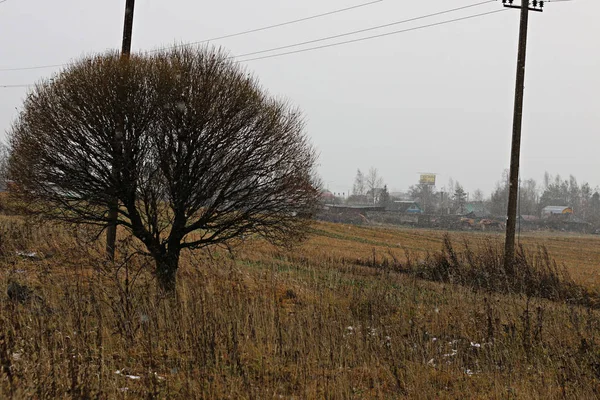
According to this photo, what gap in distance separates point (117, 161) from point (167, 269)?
2200 mm

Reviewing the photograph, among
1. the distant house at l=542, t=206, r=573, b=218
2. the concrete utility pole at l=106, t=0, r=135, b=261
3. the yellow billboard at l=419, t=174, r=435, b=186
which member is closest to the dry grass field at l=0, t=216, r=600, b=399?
the concrete utility pole at l=106, t=0, r=135, b=261

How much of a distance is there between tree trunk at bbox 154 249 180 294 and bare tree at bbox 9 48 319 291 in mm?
19

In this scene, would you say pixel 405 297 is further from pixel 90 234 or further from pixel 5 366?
pixel 5 366

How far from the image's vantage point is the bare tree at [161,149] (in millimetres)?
9586

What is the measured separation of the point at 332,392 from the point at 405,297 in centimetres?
667

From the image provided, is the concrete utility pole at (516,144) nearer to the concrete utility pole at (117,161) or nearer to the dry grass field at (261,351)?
the dry grass field at (261,351)

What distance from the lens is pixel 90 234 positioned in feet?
34.4

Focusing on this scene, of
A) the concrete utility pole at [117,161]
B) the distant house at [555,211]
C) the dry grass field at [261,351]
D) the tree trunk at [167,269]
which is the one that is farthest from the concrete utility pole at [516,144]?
the distant house at [555,211]

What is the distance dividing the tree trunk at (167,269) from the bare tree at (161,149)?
19 mm

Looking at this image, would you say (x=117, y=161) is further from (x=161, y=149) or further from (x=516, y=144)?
(x=516, y=144)

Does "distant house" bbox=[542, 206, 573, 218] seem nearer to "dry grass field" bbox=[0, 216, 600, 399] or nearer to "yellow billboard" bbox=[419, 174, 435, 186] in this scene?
"yellow billboard" bbox=[419, 174, 435, 186]

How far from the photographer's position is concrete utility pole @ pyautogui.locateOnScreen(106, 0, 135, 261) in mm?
9609

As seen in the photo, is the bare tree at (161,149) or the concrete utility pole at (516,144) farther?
the concrete utility pole at (516,144)

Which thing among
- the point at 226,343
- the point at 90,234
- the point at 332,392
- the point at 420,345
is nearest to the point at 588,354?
the point at 420,345
